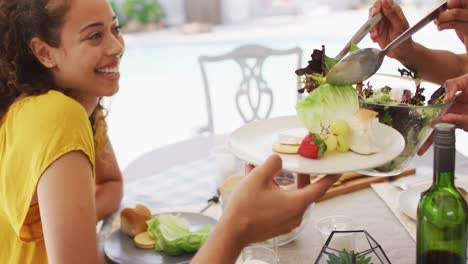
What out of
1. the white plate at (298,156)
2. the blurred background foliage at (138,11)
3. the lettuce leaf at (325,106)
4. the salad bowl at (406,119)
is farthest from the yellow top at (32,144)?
the blurred background foliage at (138,11)

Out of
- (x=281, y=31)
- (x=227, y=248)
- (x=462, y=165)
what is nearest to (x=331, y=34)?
(x=281, y=31)

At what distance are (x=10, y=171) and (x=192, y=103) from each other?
4.36 m

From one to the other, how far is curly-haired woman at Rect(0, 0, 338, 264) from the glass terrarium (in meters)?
Result: 0.51

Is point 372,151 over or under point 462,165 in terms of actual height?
over

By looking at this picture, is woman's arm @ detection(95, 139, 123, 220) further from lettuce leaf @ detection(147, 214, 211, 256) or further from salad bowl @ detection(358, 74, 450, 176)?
salad bowl @ detection(358, 74, 450, 176)

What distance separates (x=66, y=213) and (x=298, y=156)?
495 mm

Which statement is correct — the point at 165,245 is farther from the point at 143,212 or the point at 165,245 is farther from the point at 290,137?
the point at 290,137

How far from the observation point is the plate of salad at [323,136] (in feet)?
3.05

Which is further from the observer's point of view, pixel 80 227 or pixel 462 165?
pixel 462 165

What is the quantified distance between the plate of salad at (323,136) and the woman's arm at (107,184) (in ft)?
1.86

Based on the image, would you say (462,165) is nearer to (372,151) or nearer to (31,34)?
(372,151)

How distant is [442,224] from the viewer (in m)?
0.93

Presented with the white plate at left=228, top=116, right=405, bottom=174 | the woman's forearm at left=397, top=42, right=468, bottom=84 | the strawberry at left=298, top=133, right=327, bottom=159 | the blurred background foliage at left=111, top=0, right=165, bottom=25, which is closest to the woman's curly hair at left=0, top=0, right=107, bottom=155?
the white plate at left=228, top=116, right=405, bottom=174

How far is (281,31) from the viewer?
524cm
